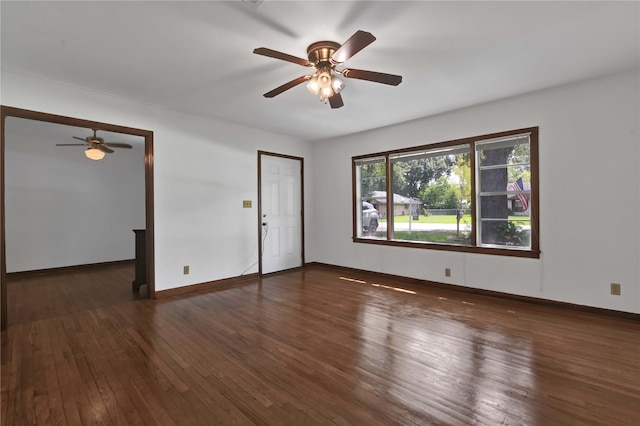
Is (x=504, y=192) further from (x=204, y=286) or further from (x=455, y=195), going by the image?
(x=204, y=286)

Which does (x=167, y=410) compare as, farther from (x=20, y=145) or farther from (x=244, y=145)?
(x=20, y=145)

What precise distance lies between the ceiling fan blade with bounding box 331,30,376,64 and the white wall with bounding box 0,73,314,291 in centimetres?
297

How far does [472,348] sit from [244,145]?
4.39 metres

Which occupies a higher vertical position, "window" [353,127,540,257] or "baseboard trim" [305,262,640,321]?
"window" [353,127,540,257]

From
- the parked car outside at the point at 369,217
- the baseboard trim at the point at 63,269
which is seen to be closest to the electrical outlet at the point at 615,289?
the parked car outside at the point at 369,217

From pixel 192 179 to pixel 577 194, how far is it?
508 centimetres

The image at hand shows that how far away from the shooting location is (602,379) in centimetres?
203

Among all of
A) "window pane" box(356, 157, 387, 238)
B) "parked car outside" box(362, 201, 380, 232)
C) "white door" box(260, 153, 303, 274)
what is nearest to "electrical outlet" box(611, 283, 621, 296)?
"window pane" box(356, 157, 387, 238)

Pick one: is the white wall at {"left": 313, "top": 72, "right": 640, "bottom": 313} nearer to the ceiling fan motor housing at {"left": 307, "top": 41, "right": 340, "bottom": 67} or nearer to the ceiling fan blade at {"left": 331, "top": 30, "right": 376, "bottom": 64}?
the ceiling fan motor housing at {"left": 307, "top": 41, "right": 340, "bottom": 67}

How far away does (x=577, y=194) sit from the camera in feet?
11.2

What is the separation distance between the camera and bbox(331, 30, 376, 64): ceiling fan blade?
6.31 feet

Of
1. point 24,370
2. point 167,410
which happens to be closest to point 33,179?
point 24,370

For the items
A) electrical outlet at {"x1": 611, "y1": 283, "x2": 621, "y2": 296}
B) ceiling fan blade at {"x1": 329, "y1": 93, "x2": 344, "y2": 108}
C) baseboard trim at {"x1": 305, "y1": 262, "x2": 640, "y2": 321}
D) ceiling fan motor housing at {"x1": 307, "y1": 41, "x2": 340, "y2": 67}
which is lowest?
baseboard trim at {"x1": 305, "y1": 262, "x2": 640, "y2": 321}

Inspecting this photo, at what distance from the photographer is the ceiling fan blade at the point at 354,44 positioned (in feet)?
6.31
